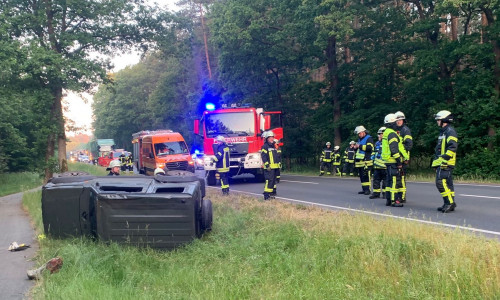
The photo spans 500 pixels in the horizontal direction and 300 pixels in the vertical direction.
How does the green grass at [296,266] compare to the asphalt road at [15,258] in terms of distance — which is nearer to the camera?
the green grass at [296,266]

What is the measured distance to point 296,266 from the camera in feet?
17.4

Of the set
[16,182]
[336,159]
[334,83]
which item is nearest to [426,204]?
[336,159]

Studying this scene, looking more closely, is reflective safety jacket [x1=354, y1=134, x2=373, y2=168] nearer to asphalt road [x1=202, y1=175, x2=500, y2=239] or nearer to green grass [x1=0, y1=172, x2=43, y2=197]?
asphalt road [x1=202, y1=175, x2=500, y2=239]

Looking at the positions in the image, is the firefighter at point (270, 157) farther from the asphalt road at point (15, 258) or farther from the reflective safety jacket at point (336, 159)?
the reflective safety jacket at point (336, 159)

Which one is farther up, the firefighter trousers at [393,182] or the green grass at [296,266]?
the firefighter trousers at [393,182]

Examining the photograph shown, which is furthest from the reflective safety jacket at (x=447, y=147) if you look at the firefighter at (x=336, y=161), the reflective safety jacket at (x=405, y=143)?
the firefighter at (x=336, y=161)

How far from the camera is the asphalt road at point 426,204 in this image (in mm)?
7504

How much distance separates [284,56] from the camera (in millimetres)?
25922

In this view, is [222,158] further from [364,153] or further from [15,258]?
[15,258]

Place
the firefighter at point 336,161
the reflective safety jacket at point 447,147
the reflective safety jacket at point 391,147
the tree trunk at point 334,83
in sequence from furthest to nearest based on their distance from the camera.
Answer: the tree trunk at point 334,83 → the firefighter at point 336,161 → the reflective safety jacket at point 391,147 → the reflective safety jacket at point 447,147

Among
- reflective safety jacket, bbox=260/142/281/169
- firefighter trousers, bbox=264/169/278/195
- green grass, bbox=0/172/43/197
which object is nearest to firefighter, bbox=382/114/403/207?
reflective safety jacket, bbox=260/142/281/169

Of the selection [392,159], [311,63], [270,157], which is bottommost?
[392,159]

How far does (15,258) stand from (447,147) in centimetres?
794

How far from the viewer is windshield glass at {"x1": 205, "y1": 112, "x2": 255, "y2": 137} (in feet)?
54.8
